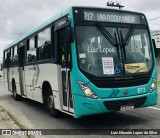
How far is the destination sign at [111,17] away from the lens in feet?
27.7

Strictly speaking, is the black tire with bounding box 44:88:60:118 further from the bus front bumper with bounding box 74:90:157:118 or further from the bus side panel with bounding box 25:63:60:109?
the bus front bumper with bounding box 74:90:157:118

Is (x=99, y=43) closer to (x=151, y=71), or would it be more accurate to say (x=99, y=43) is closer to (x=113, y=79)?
(x=113, y=79)

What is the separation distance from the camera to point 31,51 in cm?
1244

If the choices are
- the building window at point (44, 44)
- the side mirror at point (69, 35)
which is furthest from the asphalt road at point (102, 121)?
the side mirror at point (69, 35)

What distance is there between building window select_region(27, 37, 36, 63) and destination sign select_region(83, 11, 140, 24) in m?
Result: 3.98

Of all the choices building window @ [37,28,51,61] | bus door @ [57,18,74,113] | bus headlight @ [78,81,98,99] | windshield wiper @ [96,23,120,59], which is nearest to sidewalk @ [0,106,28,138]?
bus door @ [57,18,74,113]

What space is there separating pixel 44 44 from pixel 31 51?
191cm

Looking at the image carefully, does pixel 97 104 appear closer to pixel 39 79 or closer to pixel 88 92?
pixel 88 92

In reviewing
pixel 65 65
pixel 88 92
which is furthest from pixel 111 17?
pixel 88 92

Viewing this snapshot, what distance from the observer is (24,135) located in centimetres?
787

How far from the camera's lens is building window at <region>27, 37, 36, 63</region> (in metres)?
12.0

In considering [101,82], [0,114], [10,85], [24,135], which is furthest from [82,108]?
[10,85]

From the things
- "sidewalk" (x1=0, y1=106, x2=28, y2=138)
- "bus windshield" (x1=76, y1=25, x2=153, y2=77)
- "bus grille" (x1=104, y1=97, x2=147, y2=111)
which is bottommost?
"sidewalk" (x1=0, y1=106, x2=28, y2=138)

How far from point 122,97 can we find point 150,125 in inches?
43.7
